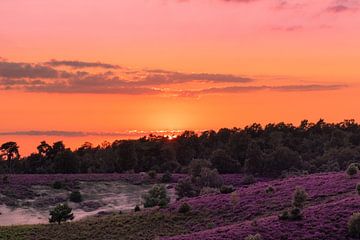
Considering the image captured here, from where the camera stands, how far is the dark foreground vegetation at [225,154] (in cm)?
10762

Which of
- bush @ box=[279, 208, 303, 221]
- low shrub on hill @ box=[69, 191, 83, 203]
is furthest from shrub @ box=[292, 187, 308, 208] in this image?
low shrub on hill @ box=[69, 191, 83, 203]

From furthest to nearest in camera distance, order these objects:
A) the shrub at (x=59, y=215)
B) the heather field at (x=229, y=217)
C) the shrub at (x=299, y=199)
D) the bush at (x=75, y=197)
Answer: the bush at (x=75, y=197)
the shrub at (x=59, y=215)
the shrub at (x=299, y=199)
the heather field at (x=229, y=217)

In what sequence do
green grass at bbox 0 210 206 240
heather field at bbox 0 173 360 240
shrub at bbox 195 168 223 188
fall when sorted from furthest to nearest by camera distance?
shrub at bbox 195 168 223 188 < green grass at bbox 0 210 206 240 < heather field at bbox 0 173 360 240

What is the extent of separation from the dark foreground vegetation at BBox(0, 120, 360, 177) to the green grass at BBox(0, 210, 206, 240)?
48.8m

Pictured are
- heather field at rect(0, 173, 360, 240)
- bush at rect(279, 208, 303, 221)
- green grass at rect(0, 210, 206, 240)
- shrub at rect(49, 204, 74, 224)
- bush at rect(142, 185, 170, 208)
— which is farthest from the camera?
bush at rect(142, 185, 170, 208)

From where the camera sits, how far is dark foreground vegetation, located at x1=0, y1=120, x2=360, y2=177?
353ft

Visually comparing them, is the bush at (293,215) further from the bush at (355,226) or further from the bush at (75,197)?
the bush at (75,197)

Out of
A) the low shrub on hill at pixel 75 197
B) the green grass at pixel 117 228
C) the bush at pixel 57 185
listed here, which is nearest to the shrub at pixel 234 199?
the green grass at pixel 117 228

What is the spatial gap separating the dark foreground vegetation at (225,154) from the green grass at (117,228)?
4883 cm

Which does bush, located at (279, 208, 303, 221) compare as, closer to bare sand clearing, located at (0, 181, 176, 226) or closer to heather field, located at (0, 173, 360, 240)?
heather field, located at (0, 173, 360, 240)

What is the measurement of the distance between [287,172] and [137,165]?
40.6 metres

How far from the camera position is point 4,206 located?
256 feet

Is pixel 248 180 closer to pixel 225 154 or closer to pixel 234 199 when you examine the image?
pixel 225 154

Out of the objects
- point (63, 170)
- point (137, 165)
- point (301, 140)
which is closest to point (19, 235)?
point (63, 170)
